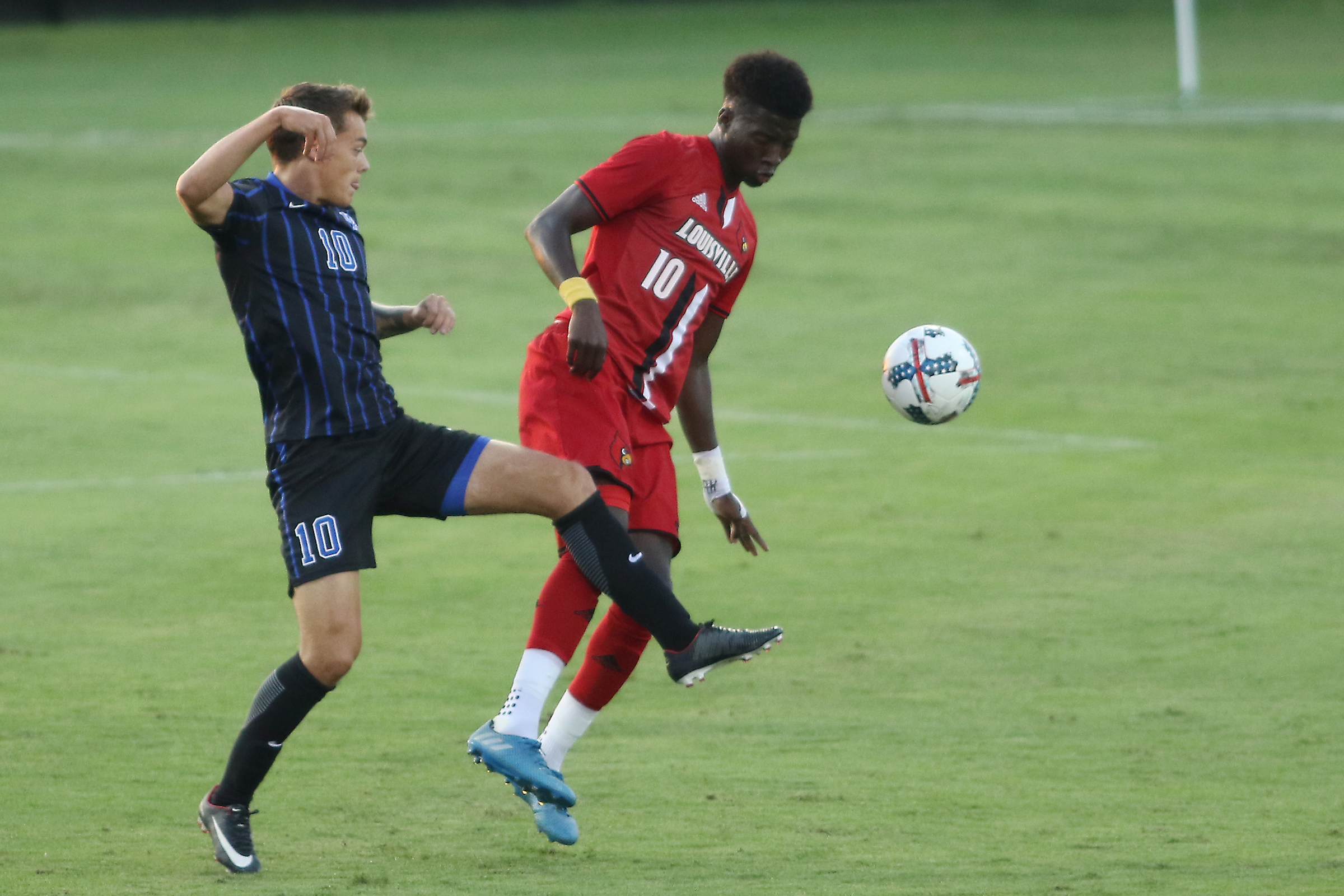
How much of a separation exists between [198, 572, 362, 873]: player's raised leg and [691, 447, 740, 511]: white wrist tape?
156 cm

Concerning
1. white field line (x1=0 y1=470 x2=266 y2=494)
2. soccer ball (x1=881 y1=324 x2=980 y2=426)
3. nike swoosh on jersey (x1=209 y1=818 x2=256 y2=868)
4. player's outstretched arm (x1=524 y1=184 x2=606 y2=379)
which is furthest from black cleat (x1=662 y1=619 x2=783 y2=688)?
white field line (x1=0 y1=470 x2=266 y2=494)

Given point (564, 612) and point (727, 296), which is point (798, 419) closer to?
point (727, 296)

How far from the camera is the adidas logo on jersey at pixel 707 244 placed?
6.49 metres

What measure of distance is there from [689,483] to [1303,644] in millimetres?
4555

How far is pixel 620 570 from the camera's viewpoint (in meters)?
6.01

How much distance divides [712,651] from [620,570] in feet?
1.22

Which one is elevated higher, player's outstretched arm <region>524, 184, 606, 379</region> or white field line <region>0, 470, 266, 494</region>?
player's outstretched arm <region>524, 184, 606, 379</region>

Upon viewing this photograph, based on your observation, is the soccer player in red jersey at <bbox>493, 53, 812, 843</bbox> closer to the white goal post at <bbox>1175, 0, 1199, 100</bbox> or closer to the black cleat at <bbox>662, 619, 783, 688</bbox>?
the black cleat at <bbox>662, 619, 783, 688</bbox>

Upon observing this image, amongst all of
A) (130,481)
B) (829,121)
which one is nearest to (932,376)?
(130,481)

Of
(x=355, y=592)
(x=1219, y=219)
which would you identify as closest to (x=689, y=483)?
(x=355, y=592)

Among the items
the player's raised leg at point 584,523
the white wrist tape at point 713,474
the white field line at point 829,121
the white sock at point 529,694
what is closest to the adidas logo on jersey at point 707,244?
the white wrist tape at point 713,474

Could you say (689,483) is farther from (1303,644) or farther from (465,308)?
(465,308)

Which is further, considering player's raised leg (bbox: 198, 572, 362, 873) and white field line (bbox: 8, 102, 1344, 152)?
white field line (bbox: 8, 102, 1344, 152)

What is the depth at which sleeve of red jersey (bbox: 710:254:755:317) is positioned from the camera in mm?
6750
